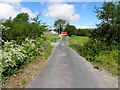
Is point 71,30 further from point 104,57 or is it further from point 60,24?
point 104,57

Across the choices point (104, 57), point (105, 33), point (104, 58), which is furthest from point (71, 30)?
point (104, 58)

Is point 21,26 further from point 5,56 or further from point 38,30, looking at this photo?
point 5,56

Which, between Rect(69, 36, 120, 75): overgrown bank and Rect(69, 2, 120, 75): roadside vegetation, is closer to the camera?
Rect(69, 36, 120, 75): overgrown bank

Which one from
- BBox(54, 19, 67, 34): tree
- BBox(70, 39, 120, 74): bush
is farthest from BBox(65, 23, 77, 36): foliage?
BBox(70, 39, 120, 74): bush

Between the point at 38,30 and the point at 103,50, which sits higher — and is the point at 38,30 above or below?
above

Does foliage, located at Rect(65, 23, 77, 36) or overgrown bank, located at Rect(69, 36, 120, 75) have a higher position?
foliage, located at Rect(65, 23, 77, 36)

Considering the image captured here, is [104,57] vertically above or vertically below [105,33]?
below

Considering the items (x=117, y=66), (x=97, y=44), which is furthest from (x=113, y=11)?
(x=117, y=66)

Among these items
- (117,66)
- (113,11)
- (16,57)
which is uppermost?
(113,11)

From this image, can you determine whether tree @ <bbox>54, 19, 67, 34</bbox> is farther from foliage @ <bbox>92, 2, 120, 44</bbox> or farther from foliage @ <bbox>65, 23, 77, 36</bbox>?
foliage @ <bbox>92, 2, 120, 44</bbox>

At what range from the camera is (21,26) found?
35.0 metres

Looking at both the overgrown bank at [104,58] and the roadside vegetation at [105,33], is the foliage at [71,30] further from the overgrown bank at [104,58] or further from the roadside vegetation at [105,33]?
the overgrown bank at [104,58]

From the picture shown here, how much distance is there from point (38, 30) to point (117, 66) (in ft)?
59.0

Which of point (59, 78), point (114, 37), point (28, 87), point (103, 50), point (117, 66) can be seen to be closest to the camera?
point (28, 87)
